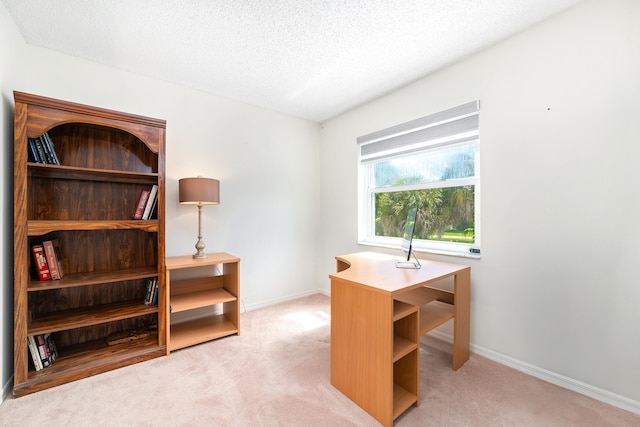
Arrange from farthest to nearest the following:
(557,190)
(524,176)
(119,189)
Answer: (119,189) → (524,176) → (557,190)

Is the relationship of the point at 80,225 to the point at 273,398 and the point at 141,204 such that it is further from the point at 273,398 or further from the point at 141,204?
the point at 273,398

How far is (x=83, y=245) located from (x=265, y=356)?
1.73 meters

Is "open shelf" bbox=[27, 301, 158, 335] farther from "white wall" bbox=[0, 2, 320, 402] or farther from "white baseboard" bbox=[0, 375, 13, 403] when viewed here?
"white baseboard" bbox=[0, 375, 13, 403]

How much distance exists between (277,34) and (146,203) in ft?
5.52

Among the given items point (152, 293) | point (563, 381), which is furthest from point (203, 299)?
point (563, 381)

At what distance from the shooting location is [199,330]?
239 cm

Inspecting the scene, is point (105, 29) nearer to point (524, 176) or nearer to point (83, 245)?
point (83, 245)

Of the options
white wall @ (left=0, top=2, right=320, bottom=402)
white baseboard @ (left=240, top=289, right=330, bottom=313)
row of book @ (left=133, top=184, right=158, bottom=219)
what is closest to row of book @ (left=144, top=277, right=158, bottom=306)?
white wall @ (left=0, top=2, right=320, bottom=402)

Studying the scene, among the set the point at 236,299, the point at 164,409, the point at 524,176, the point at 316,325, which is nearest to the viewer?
the point at 164,409

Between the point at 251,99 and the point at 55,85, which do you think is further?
the point at 251,99

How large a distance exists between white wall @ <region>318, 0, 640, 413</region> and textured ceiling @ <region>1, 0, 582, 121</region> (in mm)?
263

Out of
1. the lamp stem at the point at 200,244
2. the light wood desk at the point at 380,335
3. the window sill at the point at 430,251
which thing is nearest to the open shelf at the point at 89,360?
the lamp stem at the point at 200,244

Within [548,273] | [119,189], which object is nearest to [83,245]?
[119,189]

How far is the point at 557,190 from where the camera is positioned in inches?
68.0
